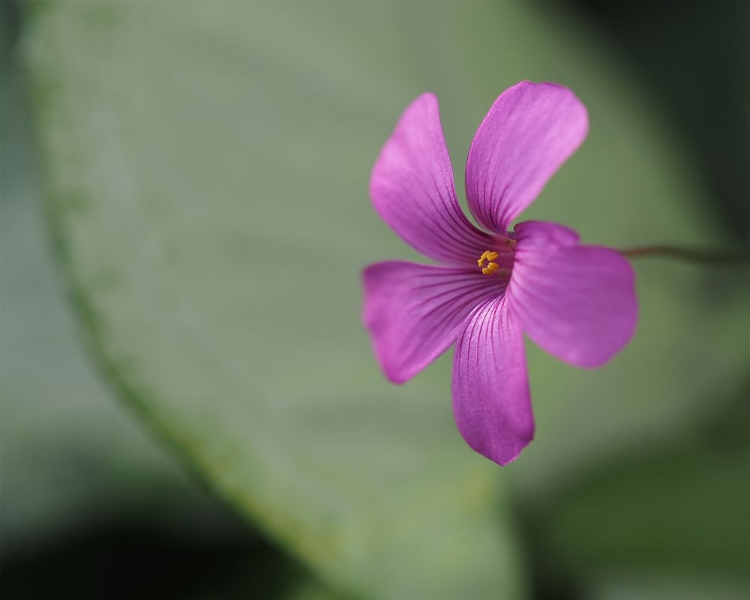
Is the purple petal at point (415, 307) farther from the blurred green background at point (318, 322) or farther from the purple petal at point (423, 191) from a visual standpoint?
the blurred green background at point (318, 322)

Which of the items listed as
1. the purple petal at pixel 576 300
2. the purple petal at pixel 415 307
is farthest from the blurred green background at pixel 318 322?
the purple petal at pixel 576 300

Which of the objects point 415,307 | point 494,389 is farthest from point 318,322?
point 494,389

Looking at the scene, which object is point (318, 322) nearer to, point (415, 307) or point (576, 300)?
point (415, 307)

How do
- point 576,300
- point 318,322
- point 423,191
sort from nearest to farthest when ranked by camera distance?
A: point 576,300 < point 423,191 < point 318,322

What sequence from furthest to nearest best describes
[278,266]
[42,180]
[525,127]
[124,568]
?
[124,568] < [278,266] < [42,180] < [525,127]

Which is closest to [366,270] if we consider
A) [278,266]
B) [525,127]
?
[525,127]

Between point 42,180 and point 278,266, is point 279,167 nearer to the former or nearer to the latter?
point 278,266

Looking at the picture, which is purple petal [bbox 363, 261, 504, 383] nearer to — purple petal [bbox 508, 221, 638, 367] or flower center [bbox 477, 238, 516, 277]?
flower center [bbox 477, 238, 516, 277]

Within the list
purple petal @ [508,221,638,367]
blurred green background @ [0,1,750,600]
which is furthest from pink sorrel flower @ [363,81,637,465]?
blurred green background @ [0,1,750,600]
